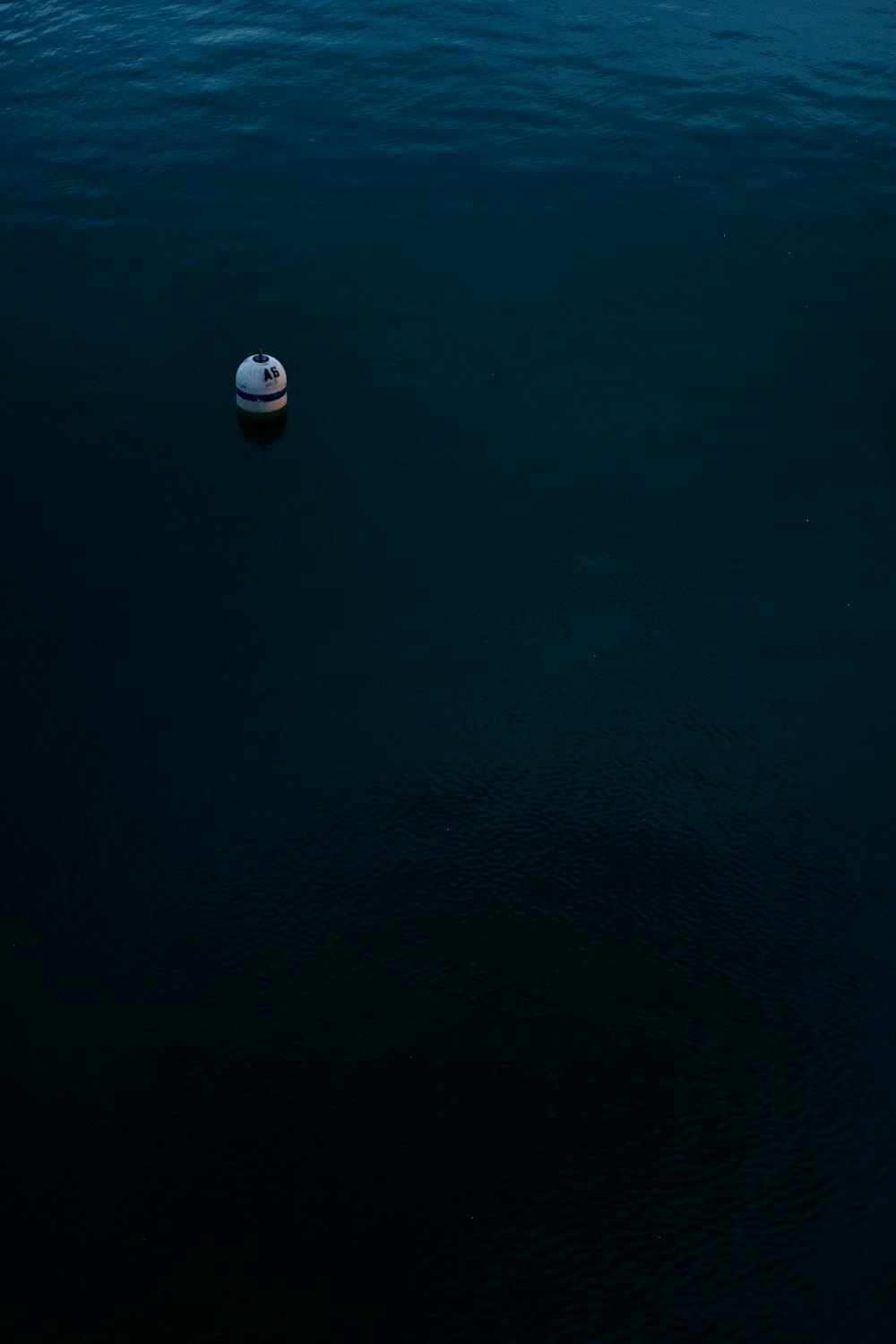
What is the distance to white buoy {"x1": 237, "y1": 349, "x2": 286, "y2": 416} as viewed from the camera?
2223 inches

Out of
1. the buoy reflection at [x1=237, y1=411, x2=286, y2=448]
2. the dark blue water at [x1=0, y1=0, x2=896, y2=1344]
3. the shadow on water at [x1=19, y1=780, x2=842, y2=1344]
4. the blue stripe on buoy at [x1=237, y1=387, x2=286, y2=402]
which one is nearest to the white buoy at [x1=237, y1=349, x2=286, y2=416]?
the blue stripe on buoy at [x1=237, y1=387, x2=286, y2=402]

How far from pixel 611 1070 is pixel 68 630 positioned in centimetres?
2760

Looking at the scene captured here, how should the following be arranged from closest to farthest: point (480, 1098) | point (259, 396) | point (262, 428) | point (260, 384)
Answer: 1. point (480, 1098)
2. point (260, 384)
3. point (259, 396)
4. point (262, 428)

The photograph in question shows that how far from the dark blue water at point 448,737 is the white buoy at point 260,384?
7.68ft

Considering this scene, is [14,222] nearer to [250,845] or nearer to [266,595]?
[266,595]

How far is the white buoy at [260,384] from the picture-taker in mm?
56469

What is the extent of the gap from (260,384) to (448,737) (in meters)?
22.0

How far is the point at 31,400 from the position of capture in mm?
59531

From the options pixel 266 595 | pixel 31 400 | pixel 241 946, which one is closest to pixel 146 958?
pixel 241 946

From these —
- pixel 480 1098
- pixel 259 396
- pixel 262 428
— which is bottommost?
pixel 480 1098

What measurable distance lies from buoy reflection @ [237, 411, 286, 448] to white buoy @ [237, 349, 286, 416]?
583 millimetres

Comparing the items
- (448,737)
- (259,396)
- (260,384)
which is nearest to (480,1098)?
(448,737)

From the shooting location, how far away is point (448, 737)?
4503 cm

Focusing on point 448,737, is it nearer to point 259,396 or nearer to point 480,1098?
point 480,1098
